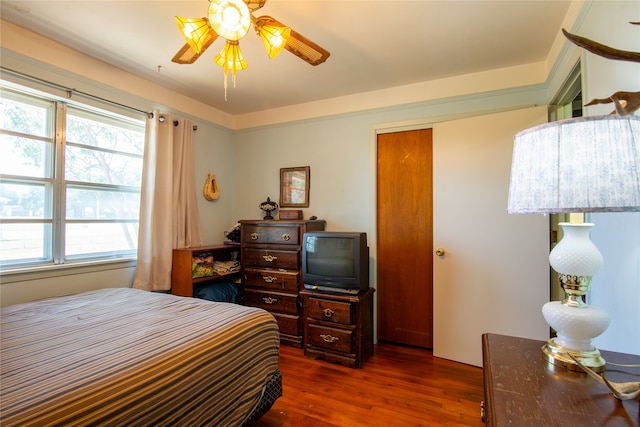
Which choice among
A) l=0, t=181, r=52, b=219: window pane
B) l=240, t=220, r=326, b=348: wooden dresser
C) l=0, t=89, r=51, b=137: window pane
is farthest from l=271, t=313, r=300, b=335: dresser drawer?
l=0, t=89, r=51, b=137: window pane

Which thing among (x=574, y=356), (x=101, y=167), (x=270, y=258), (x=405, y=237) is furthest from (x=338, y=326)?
(x=101, y=167)

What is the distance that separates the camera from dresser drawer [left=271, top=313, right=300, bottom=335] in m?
2.88

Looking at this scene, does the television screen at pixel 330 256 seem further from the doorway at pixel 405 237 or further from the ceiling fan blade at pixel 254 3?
the ceiling fan blade at pixel 254 3

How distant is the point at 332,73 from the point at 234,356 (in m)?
2.37

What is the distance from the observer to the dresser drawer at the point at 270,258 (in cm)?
292

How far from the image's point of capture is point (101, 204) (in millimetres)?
2594

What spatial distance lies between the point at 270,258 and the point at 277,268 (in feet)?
0.41

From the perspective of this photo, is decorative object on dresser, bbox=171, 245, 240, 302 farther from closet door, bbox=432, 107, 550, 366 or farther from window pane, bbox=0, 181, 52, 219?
closet door, bbox=432, 107, 550, 366

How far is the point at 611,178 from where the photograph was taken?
29.6 inches

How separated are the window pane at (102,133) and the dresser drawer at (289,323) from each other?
2.14 metres

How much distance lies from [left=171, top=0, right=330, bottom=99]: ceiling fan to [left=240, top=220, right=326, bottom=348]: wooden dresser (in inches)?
62.4

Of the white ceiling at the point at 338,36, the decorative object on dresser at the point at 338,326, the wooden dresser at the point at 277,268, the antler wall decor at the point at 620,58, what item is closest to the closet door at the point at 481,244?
the white ceiling at the point at 338,36

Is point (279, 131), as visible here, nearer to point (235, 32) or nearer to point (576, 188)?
point (235, 32)

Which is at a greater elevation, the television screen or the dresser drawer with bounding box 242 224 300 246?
the dresser drawer with bounding box 242 224 300 246
